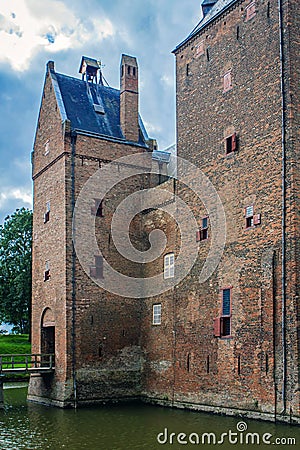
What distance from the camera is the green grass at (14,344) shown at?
42344 millimetres

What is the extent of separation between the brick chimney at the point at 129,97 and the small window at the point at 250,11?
8269mm

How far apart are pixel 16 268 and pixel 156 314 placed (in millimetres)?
20840

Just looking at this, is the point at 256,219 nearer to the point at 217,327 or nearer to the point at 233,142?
the point at 233,142

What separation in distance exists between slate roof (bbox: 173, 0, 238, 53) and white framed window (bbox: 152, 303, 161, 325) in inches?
443

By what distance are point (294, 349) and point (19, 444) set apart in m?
8.52

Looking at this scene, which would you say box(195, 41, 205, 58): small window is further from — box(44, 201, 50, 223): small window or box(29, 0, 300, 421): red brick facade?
box(44, 201, 50, 223): small window

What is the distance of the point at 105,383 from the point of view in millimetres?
25438

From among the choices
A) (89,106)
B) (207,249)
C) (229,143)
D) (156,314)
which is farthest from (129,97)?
(156,314)

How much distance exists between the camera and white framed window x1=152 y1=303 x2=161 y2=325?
25.9 metres

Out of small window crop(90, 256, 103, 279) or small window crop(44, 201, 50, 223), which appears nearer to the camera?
small window crop(90, 256, 103, 279)

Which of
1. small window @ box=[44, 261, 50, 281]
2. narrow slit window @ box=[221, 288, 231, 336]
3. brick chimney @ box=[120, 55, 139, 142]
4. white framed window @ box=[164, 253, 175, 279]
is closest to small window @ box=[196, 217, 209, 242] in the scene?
white framed window @ box=[164, 253, 175, 279]

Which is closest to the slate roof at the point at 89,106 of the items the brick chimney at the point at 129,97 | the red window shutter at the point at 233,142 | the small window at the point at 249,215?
the brick chimney at the point at 129,97

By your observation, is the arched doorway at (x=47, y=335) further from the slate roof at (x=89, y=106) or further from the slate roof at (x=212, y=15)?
the slate roof at (x=212, y=15)

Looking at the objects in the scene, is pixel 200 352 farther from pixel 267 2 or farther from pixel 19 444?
pixel 267 2
